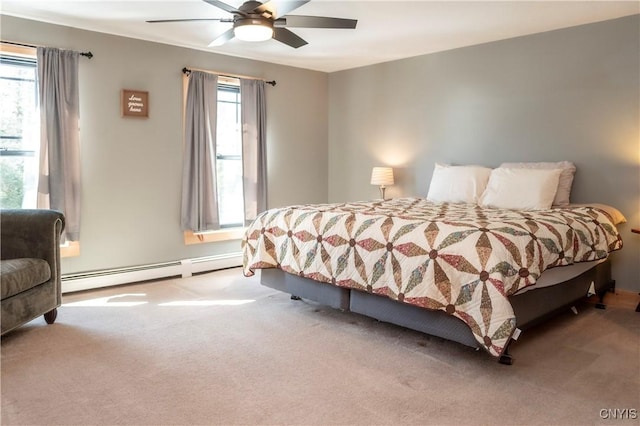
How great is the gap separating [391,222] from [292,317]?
1.05 metres

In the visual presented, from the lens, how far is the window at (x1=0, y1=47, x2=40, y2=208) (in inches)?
153

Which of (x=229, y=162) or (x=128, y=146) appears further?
(x=229, y=162)

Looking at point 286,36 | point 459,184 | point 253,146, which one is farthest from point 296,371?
point 253,146

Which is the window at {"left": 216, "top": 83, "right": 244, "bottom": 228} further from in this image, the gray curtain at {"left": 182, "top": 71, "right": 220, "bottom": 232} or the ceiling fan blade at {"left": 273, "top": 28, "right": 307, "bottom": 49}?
the ceiling fan blade at {"left": 273, "top": 28, "right": 307, "bottom": 49}

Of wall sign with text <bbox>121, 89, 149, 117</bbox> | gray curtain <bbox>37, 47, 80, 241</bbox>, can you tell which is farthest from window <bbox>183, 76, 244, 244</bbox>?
gray curtain <bbox>37, 47, 80, 241</bbox>

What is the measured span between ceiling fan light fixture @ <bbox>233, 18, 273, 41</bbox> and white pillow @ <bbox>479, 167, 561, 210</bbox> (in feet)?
7.47

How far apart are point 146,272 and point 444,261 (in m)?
3.00

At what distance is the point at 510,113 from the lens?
4.54 meters

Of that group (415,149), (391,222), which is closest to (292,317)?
(391,222)

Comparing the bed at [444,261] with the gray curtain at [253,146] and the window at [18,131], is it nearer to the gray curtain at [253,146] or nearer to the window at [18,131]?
the gray curtain at [253,146]

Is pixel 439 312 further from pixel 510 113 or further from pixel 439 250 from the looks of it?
pixel 510 113

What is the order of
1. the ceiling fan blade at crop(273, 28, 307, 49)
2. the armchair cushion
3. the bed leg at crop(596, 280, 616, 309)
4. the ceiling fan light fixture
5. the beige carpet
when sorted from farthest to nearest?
the bed leg at crop(596, 280, 616, 309)
the ceiling fan blade at crop(273, 28, 307, 49)
the ceiling fan light fixture
the armchair cushion
the beige carpet

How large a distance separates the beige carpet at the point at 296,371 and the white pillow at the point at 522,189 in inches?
36.1

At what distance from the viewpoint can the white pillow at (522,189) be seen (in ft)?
12.6
